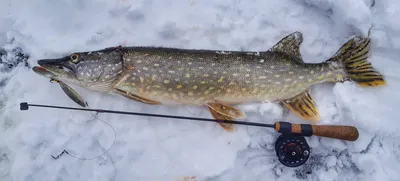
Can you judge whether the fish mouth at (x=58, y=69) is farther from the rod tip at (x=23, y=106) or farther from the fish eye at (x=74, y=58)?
the rod tip at (x=23, y=106)

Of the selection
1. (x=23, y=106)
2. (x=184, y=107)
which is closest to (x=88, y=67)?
(x=23, y=106)

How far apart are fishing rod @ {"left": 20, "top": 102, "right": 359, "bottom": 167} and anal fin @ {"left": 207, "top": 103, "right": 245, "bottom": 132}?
0.17ft

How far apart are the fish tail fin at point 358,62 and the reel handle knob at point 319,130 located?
277mm

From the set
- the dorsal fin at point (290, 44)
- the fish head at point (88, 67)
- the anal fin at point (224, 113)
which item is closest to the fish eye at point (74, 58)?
the fish head at point (88, 67)

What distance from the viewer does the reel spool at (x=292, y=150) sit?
5.48 ft

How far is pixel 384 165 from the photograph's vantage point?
1.73 metres

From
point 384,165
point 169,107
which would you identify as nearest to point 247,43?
point 169,107

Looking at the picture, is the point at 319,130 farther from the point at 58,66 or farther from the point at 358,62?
the point at 58,66

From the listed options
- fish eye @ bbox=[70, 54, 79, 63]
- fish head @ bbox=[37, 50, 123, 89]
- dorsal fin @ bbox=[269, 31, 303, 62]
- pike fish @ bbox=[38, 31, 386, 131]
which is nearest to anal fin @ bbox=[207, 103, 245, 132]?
pike fish @ bbox=[38, 31, 386, 131]

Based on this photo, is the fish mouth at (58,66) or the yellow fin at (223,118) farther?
the yellow fin at (223,118)

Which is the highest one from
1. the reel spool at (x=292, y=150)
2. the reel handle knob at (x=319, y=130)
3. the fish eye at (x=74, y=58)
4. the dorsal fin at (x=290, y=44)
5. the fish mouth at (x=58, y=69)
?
the dorsal fin at (x=290, y=44)

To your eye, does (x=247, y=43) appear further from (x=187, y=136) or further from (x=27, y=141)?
(x=27, y=141)

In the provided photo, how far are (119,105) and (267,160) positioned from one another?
0.83m

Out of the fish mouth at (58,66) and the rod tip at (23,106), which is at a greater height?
the fish mouth at (58,66)
